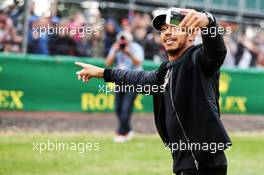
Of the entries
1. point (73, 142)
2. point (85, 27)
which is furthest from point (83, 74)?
point (85, 27)

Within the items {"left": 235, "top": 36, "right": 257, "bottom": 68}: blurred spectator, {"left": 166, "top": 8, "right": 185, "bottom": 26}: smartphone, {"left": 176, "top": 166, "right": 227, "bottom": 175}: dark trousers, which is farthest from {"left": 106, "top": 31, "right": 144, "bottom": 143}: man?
{"left": 166, "top": 8, "right": 185, "bottom": 26}: smartphone

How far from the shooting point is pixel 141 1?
51.4 feet

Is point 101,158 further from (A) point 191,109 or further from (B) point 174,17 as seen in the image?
(B) point 174,17

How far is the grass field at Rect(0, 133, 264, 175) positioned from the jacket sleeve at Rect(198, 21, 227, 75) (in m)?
4.34

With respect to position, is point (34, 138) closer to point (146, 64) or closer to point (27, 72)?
point (27, 72)

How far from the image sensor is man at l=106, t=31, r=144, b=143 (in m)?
11.7

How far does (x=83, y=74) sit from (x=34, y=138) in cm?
649

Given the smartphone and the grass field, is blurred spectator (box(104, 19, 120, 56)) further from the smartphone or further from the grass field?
the smartphone

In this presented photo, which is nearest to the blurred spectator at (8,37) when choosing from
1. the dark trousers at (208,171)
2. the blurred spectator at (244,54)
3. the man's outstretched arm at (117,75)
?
the blurred spectator at (244,54)

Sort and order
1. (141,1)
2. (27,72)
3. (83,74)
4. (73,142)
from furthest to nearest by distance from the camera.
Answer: (141,1) < (27,72) < (73,142) < (83,74)

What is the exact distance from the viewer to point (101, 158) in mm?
9797

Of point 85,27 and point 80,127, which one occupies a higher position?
point 85,27

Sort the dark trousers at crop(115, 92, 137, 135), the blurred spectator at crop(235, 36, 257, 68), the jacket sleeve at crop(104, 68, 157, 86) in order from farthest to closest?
the blurred spectator at crop(235, 36, 257, 68)
the dark trousers at crop(115, 92, 137, 135)
the jacket sleeve at crop(104, 68, 157, 86)

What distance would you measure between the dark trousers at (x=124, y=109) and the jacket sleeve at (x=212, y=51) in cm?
720
